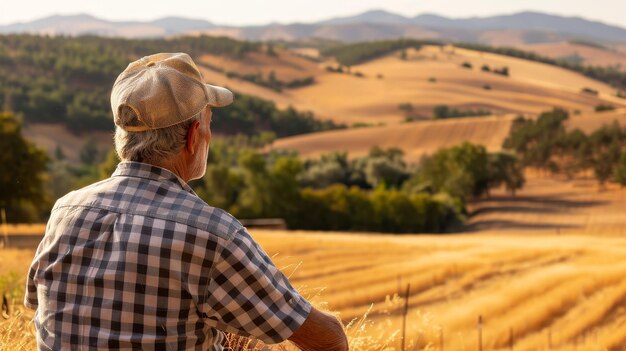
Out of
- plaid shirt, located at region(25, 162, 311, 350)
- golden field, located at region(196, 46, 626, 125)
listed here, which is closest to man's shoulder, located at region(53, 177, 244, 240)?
plaid shirt, located at region(25, 162, 311, 350)

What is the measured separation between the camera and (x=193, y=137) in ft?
7.47

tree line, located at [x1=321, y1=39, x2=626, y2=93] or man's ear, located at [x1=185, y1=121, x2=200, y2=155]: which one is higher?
man's ear, located at [x1=185, y1=121, x2=200, y2=155]

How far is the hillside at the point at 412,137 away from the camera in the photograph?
81.2 metres

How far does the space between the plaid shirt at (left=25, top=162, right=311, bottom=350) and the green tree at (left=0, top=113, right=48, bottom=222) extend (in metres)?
23.4

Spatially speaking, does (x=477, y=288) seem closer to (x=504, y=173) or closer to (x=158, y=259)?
(x=158, y=259)

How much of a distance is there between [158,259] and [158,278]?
0.05 meters

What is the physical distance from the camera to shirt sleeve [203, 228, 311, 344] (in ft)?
6.81

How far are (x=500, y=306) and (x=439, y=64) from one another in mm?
139085

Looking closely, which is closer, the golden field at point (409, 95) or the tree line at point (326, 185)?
the tree line at point (326, 185)

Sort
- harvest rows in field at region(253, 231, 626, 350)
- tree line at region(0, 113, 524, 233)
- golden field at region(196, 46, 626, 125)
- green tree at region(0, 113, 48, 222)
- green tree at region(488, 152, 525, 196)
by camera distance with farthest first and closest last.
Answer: golden field at region(196, 46, 626, 125), green tree at region(488, 152, 525, 196), tree line at region(0, 113, 524, 233), green tree at region(0, 113, 48, 222), harvest rows in field at region(253, 231, 626, 350)

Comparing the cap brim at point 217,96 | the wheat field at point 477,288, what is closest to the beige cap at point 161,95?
the cap brim at point 217,96

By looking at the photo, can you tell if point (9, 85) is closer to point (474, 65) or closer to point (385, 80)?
point (385, 80)

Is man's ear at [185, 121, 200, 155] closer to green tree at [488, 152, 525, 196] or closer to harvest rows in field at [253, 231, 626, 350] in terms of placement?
harvest rows in field at [253, 231, 626, 350]

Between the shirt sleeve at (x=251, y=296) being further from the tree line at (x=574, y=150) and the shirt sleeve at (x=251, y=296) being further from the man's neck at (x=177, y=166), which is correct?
the tree line at (x=574, y=150)
